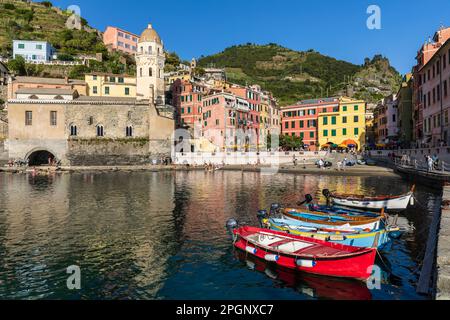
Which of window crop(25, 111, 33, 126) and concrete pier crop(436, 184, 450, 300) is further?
window crop(25, 111, 33, 126)

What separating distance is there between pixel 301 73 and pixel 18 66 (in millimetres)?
118694

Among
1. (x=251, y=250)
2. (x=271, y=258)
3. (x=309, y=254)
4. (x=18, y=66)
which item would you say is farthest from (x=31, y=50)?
(x=309, y=254)

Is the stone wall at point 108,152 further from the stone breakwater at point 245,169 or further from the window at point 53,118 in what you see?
the window at point 53,118

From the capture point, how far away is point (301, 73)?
6407 inches

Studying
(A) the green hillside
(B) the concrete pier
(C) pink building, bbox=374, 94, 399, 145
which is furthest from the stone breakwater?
(A) the green hillside

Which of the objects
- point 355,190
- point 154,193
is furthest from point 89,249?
point 355,190

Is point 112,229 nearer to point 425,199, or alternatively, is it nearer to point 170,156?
point 425,199

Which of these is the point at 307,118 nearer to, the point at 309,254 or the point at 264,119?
the point at 264,119

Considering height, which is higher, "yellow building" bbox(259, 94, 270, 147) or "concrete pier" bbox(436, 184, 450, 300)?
"yellow building" bbox(259, 94, 270, 147)

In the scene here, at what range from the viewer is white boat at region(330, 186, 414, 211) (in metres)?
22.8

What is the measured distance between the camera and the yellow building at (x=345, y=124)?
7469 cm

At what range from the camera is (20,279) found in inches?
482

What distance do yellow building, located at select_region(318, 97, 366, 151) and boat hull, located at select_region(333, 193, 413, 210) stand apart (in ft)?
169

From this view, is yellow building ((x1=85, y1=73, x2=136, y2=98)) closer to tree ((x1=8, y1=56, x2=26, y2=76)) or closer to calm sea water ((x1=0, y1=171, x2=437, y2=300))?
tree ((x1=8, y1=56, x2=26, y2=76))
